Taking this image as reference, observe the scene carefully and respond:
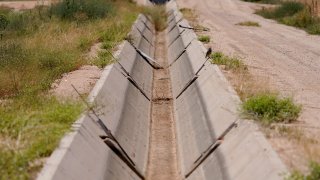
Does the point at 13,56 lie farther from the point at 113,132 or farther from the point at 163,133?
the point at 113,132

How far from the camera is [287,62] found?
56.4ft

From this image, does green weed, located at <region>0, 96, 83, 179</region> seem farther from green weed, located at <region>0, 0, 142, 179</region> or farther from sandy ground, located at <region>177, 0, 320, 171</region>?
sandy ground, located at <region>177, 0, 320, 171</region>

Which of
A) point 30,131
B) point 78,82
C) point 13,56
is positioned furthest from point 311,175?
point 13,56

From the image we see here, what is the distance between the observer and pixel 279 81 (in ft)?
44.2

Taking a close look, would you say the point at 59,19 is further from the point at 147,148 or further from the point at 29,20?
the point at 147,148

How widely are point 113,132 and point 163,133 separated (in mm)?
2452

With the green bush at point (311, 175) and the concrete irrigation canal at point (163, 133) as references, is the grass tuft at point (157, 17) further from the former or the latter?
the green bush at point (311, 175)

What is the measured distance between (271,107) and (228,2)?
44.8 metres

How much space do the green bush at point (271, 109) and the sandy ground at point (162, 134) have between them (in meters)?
1.88

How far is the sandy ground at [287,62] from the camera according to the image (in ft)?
27.2

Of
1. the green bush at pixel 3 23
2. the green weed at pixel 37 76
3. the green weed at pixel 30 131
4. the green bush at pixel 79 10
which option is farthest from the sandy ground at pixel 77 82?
the green bush at pixel 79 10

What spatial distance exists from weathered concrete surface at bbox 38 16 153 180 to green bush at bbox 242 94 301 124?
2.24m

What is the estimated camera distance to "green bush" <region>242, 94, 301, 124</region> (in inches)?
357

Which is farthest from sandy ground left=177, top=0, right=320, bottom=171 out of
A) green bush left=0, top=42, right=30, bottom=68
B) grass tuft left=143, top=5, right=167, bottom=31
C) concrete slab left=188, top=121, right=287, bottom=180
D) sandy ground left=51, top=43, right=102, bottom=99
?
green bush left=0, top=42, right=30, bottom=68
